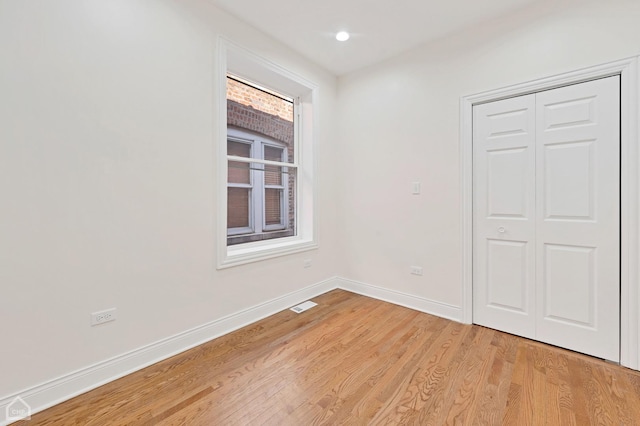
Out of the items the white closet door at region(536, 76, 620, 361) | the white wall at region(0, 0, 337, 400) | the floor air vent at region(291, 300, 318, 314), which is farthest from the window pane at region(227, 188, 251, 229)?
the white closet door at region(536, 76, 620, 361)

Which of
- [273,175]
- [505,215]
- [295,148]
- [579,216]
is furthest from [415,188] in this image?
[273,175]

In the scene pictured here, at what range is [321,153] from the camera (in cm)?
348

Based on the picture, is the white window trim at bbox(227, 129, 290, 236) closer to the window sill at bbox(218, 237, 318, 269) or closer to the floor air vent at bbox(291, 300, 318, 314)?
the window sill at bbox(218, 237, 318, 269)

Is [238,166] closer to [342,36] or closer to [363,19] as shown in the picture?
[342,36]

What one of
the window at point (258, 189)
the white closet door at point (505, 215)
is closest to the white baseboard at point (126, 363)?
the window at point (258, 189)

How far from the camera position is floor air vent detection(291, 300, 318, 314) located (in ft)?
9.75

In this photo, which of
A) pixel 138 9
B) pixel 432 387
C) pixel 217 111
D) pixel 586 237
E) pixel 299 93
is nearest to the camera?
pixel 432 387

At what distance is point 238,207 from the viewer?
296 centimetres

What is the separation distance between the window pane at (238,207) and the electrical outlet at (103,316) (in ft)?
3.98

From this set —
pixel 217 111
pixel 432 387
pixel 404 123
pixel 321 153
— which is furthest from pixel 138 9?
pixel 432 387

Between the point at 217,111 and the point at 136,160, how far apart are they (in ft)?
2.54

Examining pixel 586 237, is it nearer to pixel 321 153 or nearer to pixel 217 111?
pixel 321 153

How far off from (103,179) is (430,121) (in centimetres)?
283

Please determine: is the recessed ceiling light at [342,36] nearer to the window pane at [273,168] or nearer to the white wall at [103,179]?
the white wall at [103,179]
